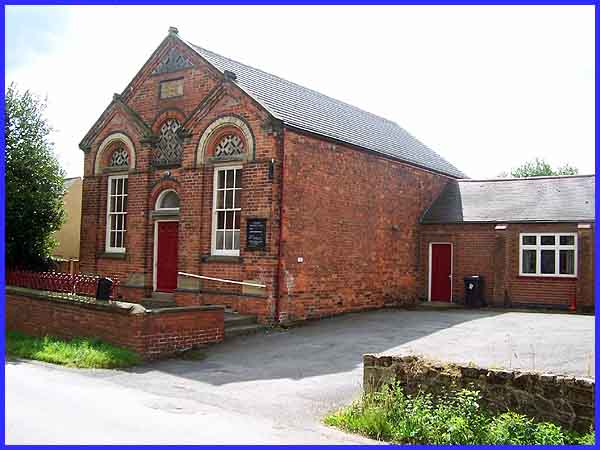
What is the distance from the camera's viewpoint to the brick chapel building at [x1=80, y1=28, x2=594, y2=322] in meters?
17.0

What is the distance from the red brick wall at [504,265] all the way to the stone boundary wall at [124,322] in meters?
11.3

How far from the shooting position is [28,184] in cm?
1992

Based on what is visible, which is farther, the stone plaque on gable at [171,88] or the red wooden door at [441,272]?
the red wooden door at [441,272]

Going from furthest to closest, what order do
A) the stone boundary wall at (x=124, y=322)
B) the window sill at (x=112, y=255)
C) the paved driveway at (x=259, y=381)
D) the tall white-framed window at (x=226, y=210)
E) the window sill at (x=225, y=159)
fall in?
1. the window sill at (x=112, y=255)
2. the tall white-framed window at (x=226, y=210)
3. the window sill at (x=225, y=159)
4. the stone boundary wall at (x=124, y=322)
5. the paved driveway at (x=259, y=381)

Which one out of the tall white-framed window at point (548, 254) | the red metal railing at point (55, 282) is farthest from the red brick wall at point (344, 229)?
the red metal railing at point (55, 282)

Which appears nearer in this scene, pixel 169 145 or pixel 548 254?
pixel 169 145

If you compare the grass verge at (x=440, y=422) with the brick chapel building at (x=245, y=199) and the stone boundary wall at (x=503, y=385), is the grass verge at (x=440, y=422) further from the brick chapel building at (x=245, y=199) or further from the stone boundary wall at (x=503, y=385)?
the brick chapel building at (x=245, y=199)

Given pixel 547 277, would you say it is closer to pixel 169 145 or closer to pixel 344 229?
pixel 344 229

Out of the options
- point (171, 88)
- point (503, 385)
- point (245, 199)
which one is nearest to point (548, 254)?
point (245, 199)

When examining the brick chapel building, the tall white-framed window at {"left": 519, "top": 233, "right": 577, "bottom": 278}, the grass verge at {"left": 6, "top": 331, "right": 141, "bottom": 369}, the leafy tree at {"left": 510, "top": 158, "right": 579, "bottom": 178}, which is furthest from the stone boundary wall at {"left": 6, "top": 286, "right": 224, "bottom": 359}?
the leafy tree at {"left": 510, "top": 158, "right": 579, "bottom": 178}

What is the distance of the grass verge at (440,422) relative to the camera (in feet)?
25.4

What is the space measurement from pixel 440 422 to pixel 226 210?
35.8 ft

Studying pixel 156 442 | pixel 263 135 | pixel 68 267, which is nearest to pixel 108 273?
pixel 68 267

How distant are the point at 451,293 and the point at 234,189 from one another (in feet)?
31.6
